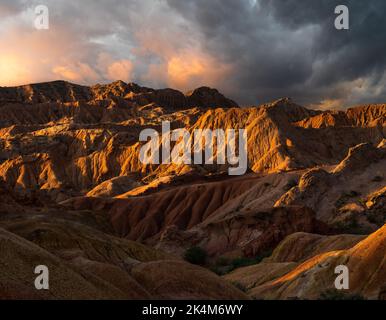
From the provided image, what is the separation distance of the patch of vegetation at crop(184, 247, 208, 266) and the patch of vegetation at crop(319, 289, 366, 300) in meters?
32.9

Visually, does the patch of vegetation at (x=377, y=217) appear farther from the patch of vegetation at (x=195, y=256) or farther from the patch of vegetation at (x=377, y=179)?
the patch of vegetation at (x=195, y=256)

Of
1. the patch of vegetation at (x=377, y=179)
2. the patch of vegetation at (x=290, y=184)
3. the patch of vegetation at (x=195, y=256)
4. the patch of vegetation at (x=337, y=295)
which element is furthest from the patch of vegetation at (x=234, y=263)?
the patch of vegetation at (x=337, y=295)

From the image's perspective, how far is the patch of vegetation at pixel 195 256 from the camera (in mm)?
57312

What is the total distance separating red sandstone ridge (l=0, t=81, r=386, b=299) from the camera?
18.7 metres

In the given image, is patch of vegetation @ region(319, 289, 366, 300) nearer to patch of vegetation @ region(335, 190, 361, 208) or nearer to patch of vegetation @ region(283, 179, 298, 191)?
patch of vegetation @ region(335, 190, 361, 208)

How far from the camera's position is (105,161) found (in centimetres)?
13750

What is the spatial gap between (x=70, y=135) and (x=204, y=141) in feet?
163

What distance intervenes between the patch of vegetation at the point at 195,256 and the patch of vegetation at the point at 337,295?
108ft

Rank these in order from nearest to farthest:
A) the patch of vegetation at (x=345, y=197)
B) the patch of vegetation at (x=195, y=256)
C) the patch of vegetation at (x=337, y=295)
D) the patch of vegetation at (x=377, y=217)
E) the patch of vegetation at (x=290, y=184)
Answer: the patch of vegetation at (x=337, y=295)
the patch of vegetation at (x=377, y=217)
the patch of vegetation at (x=195, y=256)
the patch of vegetation at (x=345, y=197)
the patch of vegetation at (x=290, y=184)

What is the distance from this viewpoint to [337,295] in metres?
22.9

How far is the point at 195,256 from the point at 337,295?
1404 inches

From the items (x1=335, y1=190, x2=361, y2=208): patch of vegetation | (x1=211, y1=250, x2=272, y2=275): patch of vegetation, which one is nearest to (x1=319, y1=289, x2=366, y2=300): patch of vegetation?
(x1=211, y1=250, x2=272, y2=275): patch of vegetation

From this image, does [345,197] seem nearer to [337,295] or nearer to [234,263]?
[234,263]
